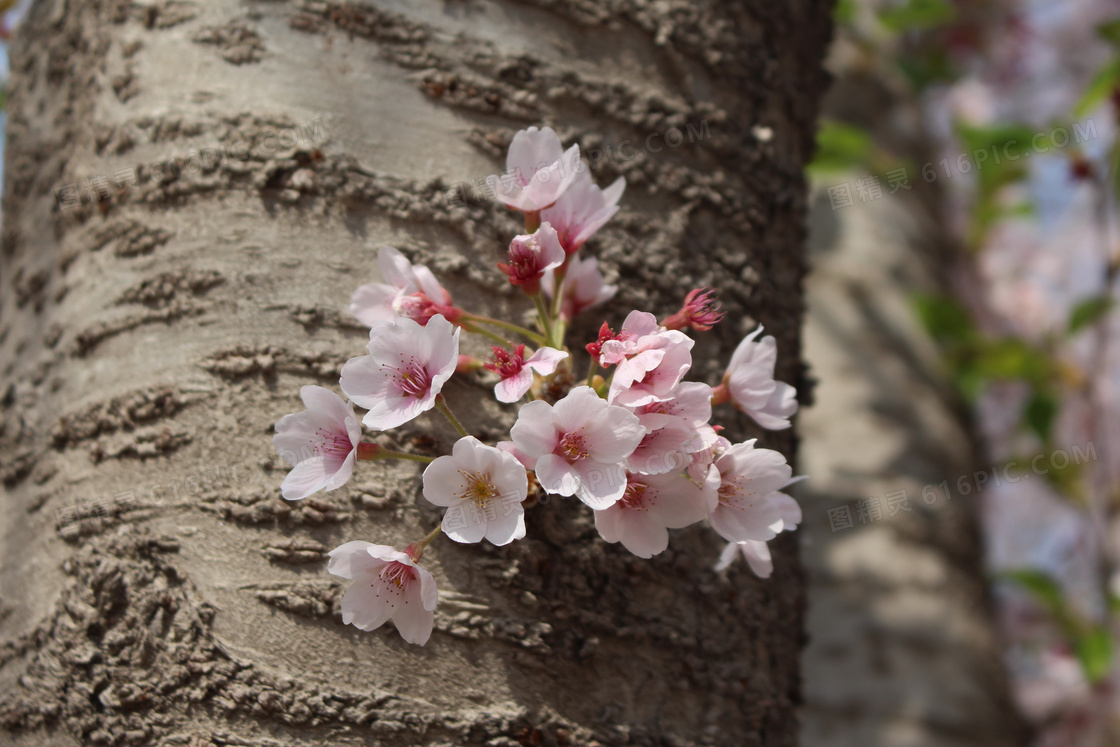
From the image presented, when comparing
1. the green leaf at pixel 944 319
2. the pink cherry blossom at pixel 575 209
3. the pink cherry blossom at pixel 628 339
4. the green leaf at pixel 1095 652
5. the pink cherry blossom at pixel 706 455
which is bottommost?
the green leaf at pixel 1095 652

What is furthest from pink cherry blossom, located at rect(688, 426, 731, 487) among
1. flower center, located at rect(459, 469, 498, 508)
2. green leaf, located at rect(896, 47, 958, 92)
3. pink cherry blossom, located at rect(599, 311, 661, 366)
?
green leaf, located at rect(896, 47, 958, 92)

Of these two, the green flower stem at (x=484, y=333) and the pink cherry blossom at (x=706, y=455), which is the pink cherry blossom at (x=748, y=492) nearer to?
the pink cherry blossom at (x=706, y=455)

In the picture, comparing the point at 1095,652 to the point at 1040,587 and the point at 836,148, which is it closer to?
the point at 1040,587

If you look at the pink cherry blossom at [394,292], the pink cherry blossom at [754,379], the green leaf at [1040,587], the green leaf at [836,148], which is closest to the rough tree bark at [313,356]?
the pink cherry blossom at [394,292]

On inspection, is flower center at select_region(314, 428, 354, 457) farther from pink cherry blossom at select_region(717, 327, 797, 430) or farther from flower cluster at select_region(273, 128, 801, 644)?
pink cherry blossom at select_region(717, 327, 797, 430)

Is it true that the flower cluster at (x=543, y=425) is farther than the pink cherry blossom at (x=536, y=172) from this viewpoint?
No

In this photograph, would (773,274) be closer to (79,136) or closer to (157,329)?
(157,329)

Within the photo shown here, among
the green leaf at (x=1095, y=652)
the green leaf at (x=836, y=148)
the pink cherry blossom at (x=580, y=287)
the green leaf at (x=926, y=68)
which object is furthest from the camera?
the green leaf at (x=926, y=68)
